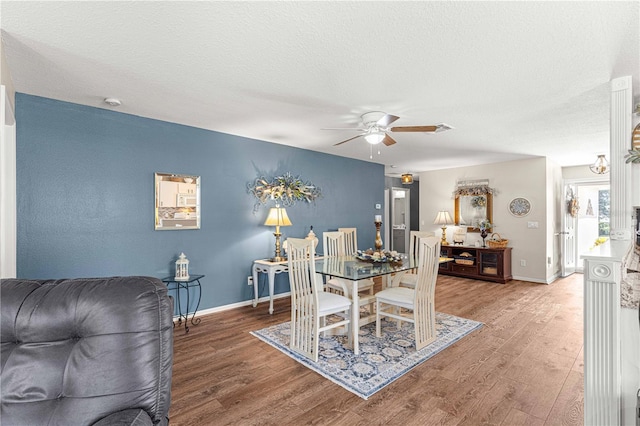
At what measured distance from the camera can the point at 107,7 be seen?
165 cm

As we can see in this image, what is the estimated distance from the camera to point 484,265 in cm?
609

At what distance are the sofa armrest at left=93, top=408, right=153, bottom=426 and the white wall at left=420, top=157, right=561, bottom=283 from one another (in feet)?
22.0

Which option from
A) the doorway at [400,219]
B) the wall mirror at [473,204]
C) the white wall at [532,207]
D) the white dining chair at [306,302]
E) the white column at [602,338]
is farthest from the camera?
the doorway at [400,219]

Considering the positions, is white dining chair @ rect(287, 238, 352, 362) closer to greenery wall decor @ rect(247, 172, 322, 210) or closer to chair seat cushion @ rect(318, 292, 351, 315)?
chair seat cushion @ rect(318, 292, 351, 315)

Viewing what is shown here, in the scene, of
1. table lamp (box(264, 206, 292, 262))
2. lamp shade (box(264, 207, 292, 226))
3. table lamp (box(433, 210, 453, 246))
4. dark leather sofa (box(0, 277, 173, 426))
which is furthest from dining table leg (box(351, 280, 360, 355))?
table lamp (box(433, 210, 453, 246))

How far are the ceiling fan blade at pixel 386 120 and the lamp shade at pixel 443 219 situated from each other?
3797 millimetres

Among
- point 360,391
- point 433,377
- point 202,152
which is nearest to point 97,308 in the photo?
point 360,391

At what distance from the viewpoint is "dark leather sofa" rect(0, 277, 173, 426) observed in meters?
1.04

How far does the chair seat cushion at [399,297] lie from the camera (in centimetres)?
302

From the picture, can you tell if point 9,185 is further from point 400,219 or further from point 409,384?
point 400,219

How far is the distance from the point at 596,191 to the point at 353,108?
278 inches

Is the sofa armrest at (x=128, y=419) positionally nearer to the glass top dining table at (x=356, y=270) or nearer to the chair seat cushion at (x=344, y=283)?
the glass top dining table at (x=356, y=270)

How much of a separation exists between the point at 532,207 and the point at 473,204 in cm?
106

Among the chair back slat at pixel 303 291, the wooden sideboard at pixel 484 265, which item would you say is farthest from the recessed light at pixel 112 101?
the wooden sideboard at pixel 484 265
